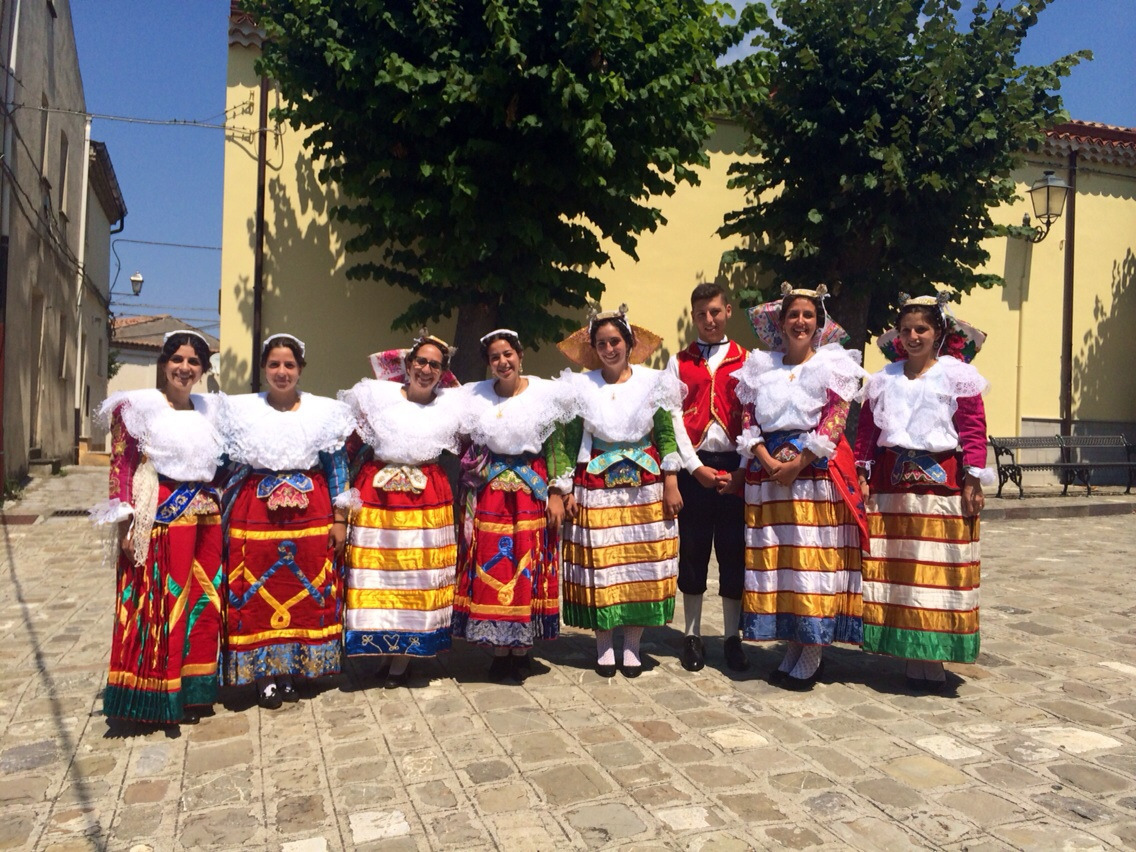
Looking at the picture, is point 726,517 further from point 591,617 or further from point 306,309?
point 306,309

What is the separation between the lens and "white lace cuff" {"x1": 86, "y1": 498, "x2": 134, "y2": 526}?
11.8 ft

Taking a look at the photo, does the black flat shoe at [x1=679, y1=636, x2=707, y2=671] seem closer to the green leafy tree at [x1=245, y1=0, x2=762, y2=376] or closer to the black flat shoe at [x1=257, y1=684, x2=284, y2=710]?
the black flat shoe at [x1=257, y1=684, x2=284, y2=710]

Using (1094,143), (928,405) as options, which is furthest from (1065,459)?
(928,405)

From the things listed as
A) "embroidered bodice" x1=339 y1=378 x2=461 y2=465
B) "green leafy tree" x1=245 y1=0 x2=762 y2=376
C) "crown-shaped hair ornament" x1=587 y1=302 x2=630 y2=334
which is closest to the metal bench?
"green leafy tree" x1=245 y1=0 x2=762 y2=376

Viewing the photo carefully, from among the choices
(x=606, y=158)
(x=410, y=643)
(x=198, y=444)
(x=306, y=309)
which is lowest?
(x=410, y=643)

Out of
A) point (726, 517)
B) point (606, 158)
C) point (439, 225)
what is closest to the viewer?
point (726, 517)

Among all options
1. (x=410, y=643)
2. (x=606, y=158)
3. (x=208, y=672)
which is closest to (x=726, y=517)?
(x=410, y=643)

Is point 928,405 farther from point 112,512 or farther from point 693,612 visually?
point 112,512

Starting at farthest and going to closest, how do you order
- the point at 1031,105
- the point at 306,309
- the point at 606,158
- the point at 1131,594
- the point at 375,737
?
the point at 306,309, the point at 1031,105, the point at 606,158, the point at 1131,594, the point at 375,737

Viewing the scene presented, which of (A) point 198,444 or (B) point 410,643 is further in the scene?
(B) point 410,643

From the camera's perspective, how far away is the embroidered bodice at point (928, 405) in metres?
4.11

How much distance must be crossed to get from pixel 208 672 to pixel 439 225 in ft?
16.2

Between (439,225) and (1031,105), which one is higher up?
(1031,105)

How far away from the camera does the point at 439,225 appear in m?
7.80
